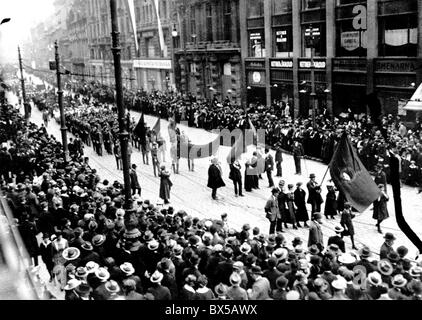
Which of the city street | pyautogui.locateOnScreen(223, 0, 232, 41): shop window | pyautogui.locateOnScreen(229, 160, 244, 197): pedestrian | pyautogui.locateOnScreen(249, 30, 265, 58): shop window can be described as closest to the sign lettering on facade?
pyautogui.locateOnScreen(249, 30, 265, 58): shop window

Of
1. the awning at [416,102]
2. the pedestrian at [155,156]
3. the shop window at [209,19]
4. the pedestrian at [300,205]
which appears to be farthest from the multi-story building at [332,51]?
the pedestrian at [300,205]

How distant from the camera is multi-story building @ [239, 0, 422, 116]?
25297mm

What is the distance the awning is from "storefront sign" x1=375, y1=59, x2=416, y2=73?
1.39 metres

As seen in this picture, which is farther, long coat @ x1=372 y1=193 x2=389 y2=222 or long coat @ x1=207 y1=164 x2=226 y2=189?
long coat @ x1=207 y1=164 x2=226 y2=189

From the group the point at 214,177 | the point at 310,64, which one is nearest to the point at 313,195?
the point at 214,177

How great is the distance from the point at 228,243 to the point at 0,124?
2760 centimetres

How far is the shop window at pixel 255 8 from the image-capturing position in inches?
1447

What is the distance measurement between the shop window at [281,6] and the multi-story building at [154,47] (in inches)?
596

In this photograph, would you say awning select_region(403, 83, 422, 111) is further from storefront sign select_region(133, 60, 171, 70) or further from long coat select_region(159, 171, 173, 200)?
storefront sign select_region(133, 60, 171, 70)

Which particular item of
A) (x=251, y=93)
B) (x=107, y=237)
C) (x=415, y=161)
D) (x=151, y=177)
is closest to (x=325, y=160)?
(x=415, y=161)

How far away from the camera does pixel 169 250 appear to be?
986cm

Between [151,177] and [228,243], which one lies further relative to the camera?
[151,177]

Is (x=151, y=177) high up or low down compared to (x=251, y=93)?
down

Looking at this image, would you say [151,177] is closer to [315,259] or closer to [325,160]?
[325,160]
